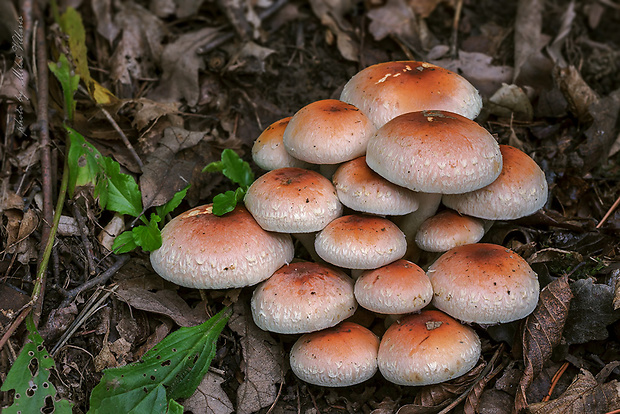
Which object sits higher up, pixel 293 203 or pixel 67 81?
pixel 67 81

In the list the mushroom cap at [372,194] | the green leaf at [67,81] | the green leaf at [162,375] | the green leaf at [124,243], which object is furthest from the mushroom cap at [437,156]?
the green leaf at [67,81]

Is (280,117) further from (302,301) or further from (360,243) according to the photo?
(302,301)

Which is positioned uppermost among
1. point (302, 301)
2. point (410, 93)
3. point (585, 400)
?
point (410, 93)

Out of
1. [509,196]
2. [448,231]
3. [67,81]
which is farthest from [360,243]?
[67,81]

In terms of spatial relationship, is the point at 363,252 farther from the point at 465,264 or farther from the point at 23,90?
the point at 23,90

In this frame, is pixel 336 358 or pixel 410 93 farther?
pixel 410 93

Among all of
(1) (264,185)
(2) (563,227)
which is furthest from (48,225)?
(2) (563,227)

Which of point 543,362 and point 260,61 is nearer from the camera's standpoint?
point 543,362

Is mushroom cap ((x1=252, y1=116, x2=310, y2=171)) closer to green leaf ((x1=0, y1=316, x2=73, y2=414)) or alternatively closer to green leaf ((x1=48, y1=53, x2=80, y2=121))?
green leaf ((x1=48, y1=53, x2=80, y2=121))
